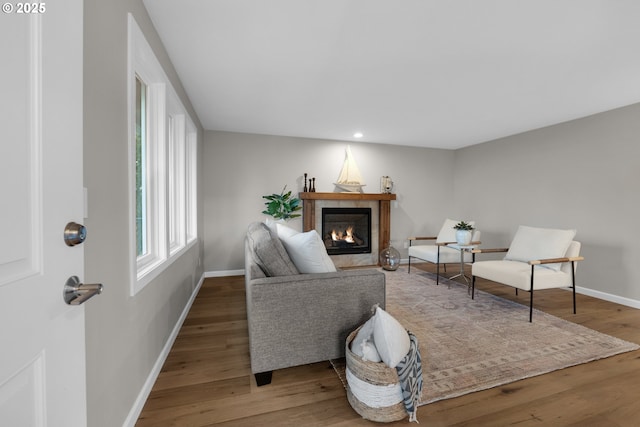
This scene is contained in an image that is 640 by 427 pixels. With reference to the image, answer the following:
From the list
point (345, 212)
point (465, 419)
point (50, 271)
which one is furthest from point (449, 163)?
point (50, 271)

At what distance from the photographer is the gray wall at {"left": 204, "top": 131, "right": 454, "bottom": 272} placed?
14.0 feet

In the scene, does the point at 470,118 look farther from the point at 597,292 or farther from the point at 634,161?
the point at 597,292

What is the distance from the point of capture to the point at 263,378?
169cm

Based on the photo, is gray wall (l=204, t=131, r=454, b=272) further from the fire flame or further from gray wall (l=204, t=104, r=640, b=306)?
the fire flame

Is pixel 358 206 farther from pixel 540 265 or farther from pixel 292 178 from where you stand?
pixel 540 265

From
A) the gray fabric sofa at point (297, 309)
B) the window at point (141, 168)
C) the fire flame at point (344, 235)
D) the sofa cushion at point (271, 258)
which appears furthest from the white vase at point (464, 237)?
the window at point (141, 168)

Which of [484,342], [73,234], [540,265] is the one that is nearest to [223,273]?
[484,342]

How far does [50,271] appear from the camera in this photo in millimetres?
609

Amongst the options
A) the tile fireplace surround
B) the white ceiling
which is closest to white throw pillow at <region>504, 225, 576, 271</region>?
the white ceiling

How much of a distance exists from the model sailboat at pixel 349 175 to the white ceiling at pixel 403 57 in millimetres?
1173

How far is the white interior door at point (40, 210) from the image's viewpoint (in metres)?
0.51

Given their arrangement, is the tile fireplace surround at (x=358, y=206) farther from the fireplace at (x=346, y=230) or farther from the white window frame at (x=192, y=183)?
the white window frame at (x=192, y=183)

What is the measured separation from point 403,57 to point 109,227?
2286 millimetres

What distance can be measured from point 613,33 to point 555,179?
250 cm
